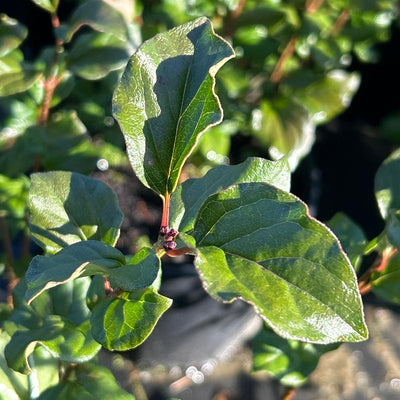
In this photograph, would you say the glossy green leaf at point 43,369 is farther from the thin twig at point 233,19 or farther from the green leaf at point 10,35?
the thin twig at point 233,19

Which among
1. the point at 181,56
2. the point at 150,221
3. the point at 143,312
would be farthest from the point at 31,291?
the point at 150,221

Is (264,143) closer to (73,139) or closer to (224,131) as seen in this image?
(224,131)

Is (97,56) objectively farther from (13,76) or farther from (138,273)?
(138,273)

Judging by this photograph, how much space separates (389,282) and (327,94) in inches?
30.0

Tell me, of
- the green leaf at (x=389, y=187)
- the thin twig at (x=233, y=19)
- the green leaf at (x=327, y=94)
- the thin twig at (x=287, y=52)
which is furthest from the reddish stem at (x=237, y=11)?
the green leaf at (x=389, y=187)

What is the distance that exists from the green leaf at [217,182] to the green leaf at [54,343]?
160 mm

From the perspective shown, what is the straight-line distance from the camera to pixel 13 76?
834mm

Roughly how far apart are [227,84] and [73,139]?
506 millimetres

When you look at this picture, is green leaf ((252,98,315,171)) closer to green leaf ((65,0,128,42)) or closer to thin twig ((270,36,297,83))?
thin twig ((270,36,297,83))

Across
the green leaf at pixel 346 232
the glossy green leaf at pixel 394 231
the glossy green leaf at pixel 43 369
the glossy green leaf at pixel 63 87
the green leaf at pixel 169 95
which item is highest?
the green leaf at pixel 169 95

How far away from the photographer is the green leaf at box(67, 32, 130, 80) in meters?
0.84

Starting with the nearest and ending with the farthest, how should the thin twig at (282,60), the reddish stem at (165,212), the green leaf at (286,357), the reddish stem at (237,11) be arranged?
1. the reddish stem at (165,212)
2. the green leaf at (286,357)
3. the reddish stem at (237,11)
4. the thin twig at (282,60)

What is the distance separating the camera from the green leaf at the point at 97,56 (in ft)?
2.75

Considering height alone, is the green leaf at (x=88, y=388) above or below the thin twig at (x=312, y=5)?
below
